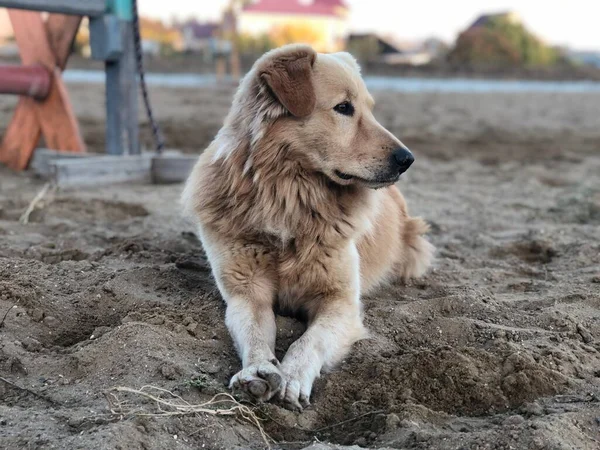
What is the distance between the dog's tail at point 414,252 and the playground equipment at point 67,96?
3.01m

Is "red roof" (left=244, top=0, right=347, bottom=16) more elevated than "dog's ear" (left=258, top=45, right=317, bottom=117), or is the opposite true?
"dog's ear" (left=258, top=45, right=317, bottom=117)

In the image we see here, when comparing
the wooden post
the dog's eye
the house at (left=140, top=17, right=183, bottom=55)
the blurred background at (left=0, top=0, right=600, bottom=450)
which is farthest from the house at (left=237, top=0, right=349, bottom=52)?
the dog's eye

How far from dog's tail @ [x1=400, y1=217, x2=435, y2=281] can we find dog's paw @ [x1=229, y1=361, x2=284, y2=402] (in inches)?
77.4

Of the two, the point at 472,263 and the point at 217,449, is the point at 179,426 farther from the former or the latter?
the point at 472,263

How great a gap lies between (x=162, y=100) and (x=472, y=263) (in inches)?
506

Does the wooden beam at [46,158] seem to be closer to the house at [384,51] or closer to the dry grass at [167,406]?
the dry grass at [167,406]

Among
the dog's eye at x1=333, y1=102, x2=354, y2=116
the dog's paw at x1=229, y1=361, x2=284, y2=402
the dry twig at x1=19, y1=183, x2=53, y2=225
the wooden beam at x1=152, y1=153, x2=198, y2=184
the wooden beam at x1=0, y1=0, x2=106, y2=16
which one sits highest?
the wooden beam at x1=0, y1=0, x2=106, y2=16

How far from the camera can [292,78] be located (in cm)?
353

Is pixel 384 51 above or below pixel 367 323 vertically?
below

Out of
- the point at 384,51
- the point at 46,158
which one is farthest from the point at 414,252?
the point at 384,51

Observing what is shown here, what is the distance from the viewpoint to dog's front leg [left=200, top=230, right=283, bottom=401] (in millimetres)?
3051

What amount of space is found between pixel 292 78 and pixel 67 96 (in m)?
4.52

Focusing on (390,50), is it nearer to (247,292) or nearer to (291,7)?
(291,7)

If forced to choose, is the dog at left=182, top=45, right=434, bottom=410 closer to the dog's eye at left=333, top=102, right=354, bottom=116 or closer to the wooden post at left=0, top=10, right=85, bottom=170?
the dog's eye at left=333, top=102, right=354, bottom=116
